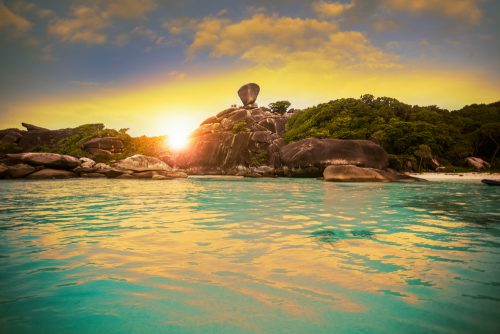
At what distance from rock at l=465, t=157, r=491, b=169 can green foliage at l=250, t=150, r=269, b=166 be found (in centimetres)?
2201

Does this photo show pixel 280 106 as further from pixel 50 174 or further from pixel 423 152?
pixel 50 174

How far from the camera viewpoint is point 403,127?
110 ft

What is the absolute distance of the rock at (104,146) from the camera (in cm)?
4203

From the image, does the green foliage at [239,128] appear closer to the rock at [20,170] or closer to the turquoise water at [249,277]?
the rock at [20,170]

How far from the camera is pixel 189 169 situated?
121ft

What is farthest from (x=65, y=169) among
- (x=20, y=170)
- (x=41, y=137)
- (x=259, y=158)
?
(x=41, y=137)

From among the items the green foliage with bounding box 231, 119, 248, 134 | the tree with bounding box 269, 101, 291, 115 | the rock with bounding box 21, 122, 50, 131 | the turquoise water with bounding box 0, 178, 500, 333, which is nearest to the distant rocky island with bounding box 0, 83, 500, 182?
the green foliage with bounding box 231, 119, 248, 134

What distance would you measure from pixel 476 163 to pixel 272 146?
21909mm

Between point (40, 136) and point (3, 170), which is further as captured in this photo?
point (40, 136)

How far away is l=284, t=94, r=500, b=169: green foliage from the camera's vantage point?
33.2m

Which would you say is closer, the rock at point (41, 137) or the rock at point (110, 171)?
the rock at point (110, 171)

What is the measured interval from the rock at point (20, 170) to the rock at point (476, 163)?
42.5 m

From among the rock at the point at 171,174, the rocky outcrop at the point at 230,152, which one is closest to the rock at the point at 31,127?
the rocky outcrop at the point at 230,152

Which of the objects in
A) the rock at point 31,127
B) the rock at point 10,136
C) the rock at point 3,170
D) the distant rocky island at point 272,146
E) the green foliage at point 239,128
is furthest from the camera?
the rock at point 31,127
